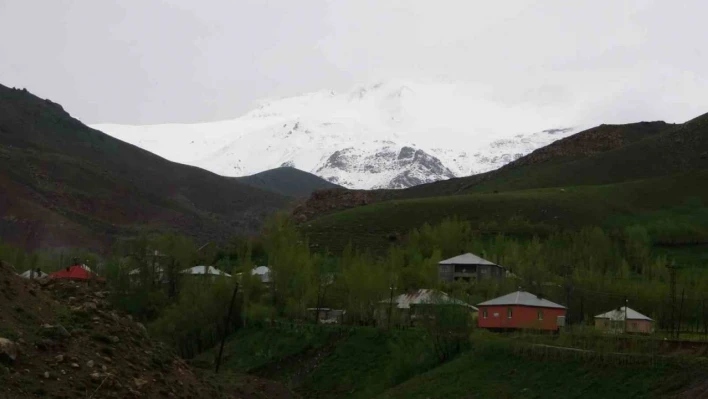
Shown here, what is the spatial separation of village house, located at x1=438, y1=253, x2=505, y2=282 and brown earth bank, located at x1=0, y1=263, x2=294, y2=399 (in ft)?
229

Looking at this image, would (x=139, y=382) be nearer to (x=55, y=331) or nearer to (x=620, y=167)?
(x=55, y=331)

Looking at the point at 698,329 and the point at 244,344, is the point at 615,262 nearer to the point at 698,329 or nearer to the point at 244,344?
the point at 698,329

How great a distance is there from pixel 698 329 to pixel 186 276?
37004 millimetres

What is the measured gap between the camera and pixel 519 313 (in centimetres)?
6481

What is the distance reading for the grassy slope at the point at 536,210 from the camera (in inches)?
5212

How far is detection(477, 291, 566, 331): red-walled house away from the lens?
64.3 metres

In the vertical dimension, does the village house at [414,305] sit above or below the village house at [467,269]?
below

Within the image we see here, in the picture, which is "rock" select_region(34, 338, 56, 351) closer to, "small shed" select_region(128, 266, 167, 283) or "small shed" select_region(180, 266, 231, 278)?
"small shed" select_region(128, 266, 167, 283)

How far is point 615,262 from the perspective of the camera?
3898 inches

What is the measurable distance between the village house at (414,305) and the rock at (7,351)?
41.3 m

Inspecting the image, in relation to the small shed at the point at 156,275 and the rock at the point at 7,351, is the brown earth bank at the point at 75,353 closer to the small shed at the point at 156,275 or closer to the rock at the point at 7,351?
the rock at the point at 7,351

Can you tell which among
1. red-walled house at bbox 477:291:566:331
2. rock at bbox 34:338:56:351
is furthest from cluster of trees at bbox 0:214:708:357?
rock at bbox 34:338:56:351

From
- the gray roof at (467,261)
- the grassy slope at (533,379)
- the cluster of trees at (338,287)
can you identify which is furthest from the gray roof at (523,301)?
the gray roof at (467,261)

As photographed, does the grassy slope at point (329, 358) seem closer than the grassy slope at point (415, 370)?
No
